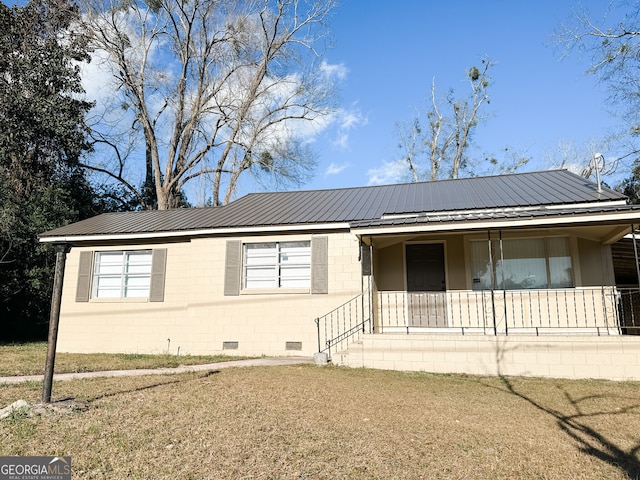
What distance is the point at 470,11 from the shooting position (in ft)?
49.3

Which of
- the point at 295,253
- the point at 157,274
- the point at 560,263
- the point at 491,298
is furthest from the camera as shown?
the point at 157,274

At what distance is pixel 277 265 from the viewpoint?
415 inches

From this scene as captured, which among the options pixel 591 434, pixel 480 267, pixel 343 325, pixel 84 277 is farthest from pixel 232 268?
pixel 591 434

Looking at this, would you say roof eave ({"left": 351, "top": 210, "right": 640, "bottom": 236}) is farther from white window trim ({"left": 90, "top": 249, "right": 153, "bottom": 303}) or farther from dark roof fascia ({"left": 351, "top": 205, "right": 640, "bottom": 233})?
white window trim ({"left": 90, "top": 249, "right": 153, "bottom": 303})

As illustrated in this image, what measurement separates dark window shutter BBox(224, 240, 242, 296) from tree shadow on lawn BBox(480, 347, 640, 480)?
21.3ft

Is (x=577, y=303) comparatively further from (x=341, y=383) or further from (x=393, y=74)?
(x=393, y=74)

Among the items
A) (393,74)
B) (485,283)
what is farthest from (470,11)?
(485,283)

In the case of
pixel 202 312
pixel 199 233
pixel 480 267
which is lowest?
pixel 202 312

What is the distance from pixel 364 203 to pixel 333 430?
26.2ft

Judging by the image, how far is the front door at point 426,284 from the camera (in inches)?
387

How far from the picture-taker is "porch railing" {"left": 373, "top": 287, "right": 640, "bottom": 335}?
9.01 metres

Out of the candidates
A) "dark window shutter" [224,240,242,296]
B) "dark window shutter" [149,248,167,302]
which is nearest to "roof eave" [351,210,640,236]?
"dark window shutter" [224,240,242,296]

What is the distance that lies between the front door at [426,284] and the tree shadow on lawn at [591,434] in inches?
127

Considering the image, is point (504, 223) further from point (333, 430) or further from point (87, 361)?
point (87, 361)
